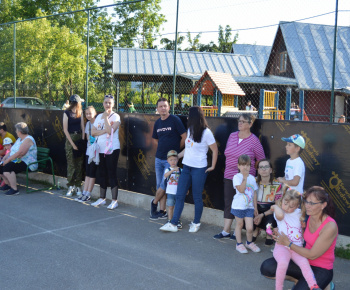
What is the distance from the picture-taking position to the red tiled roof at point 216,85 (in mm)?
14868

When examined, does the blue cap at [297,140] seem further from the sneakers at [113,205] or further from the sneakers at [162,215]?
the sneakers at [113,205]

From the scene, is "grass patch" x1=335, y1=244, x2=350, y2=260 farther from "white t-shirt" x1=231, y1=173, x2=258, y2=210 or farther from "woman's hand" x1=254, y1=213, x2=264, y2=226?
"white t-shirt" x1=231, y1=173, x2=258, y2=210

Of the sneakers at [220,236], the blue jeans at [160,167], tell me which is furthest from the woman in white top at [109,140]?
the sneakers at [220,236]

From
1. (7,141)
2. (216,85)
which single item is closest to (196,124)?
(7,141)

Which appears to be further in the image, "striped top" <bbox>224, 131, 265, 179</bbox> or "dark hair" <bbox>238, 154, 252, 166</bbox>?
"striped top" <bbox>224, 131, 265, 179</bbox>

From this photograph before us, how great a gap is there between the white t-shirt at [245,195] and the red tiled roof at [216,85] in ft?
30.5

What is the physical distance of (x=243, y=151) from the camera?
224 inches

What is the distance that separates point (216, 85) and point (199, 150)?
351 inches

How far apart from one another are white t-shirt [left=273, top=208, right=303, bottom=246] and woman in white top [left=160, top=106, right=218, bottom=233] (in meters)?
2.03

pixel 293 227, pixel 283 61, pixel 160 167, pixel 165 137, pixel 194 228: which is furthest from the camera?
pixel 283 61

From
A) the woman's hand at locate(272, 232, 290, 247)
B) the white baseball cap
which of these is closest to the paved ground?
the woman's hand at locate(272, 232, 290, 247)

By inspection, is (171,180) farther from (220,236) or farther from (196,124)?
(220,236)

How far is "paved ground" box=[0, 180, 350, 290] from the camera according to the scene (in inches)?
172

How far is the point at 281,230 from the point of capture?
409 centimetres
